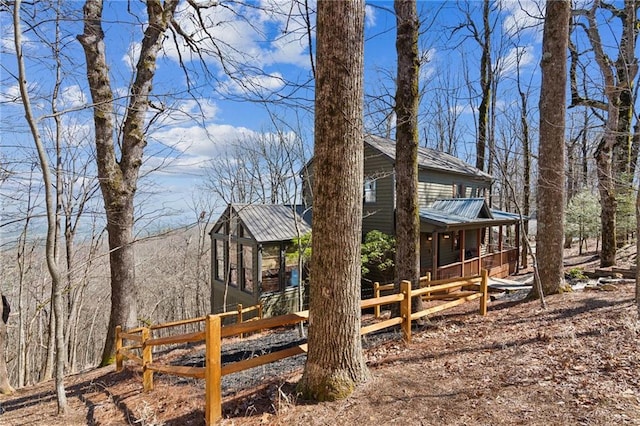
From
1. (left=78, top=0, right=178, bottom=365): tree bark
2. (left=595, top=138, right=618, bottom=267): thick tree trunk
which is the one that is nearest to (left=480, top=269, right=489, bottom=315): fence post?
(left=595, top=138, right=618, bottom=267): thick tree trunk

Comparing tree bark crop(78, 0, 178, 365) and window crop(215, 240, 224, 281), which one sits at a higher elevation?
tree bark crop(78, 0, 178, 365)

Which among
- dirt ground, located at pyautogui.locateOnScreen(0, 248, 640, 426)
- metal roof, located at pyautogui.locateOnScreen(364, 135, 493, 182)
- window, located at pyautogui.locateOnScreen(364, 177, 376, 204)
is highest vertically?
metal roof, located at pyautogui.locateOnScreen(364, 135, 493, 182)

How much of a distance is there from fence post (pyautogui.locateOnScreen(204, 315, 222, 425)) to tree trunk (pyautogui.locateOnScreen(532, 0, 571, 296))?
686 cm

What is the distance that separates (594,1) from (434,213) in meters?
8.03

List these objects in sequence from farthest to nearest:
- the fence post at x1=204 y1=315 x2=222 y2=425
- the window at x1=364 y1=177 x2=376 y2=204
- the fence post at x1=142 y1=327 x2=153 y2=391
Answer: the window at x1=364 y1=177 x2=376 y2=204 < the fence post at x1=142 y1=327 x2=153 y2=391 < the fence post at x1=204 y1=315 x2=222 y2=425

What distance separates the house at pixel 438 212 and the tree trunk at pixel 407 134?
5.60 m

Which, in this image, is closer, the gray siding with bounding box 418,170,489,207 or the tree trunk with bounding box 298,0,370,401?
the tree trunk with bounding box 298,0,370,401

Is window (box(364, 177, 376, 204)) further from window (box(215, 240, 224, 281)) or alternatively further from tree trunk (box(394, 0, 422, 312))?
tree trunk (box(394, 0, 422, 312))

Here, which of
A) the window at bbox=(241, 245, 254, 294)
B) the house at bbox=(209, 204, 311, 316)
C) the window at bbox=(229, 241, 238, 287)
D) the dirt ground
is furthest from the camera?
the window at bbox=(229, 241, 238, 287)

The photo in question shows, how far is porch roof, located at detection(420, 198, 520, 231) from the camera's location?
12.3 m

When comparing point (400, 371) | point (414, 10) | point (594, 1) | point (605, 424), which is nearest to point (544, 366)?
point (605, 424)

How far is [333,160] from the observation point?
343cm

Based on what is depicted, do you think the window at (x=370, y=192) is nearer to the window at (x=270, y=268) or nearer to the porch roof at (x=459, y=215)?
the porch roof at (x=459, y=215)

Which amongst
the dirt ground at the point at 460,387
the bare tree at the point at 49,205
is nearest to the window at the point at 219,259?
the dirt ground at the point at 460,387
